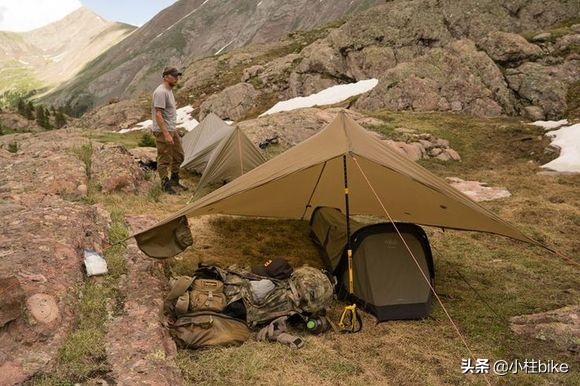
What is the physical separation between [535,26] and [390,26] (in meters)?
10.7

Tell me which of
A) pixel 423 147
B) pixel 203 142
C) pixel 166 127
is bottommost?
pixel 423 147

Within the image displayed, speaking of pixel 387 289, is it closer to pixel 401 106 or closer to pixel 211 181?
pixel 211 181

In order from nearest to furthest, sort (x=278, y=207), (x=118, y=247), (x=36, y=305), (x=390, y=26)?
(x=36, y=305) → (x=118, y=247) → (x=278, y=207) → (x=390, y=26)

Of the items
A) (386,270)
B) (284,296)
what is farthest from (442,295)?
(284,296)

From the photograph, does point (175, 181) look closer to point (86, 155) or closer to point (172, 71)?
point (86, 155)

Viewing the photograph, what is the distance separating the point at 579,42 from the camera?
26.3 m

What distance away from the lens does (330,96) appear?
33.5m

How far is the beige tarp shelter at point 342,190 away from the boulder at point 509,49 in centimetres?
2029

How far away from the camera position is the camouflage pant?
11.6 m

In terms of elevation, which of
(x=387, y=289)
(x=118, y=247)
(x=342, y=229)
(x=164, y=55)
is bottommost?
(x=387, y=289)

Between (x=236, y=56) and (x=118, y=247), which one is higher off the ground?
(x=236, y=56)

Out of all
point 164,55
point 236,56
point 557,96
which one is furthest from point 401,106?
point 164,55

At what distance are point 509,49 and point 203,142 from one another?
63.8ft

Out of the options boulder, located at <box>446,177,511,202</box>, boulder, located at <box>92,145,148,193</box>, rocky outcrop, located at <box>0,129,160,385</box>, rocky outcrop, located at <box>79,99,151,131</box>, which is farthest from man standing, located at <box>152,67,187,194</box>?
rocky outcrop, located at <box>79,99,151,131</box>
